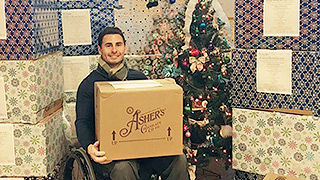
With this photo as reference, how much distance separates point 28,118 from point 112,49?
2.22ft

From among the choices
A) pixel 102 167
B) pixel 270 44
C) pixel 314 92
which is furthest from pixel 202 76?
pixel 102 167

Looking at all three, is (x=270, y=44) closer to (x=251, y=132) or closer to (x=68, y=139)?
(x=251, y=132)

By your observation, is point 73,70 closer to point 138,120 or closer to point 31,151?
point 31,151

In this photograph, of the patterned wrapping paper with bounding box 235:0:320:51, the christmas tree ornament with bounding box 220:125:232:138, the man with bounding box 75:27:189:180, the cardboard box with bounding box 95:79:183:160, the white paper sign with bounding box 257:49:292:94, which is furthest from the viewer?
the christmas tree ornament with bounding box 220:125:232:138

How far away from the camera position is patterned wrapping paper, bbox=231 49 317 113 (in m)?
2.57

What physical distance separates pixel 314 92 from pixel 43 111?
1.68 meters

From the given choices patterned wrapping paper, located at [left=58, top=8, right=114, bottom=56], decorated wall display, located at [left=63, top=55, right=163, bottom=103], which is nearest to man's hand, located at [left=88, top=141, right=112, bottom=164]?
patterned wrapping paper, located at [left=58, top=8, right=114, bottom=56]

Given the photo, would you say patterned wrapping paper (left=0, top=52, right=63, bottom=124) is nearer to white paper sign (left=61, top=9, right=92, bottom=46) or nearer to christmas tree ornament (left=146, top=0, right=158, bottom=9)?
white paper sign (left=61, top=9, right=92, bottom=46)

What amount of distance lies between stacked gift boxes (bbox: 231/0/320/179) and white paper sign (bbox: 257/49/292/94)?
0.02m

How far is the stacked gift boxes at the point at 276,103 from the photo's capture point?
2.55m

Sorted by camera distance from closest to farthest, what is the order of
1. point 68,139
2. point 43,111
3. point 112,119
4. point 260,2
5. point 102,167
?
point 112,119
point 102,167
point 260,2
point 43,111
point 68,139

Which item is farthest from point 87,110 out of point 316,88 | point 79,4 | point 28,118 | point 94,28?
point 316,88

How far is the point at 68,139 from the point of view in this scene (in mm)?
3293

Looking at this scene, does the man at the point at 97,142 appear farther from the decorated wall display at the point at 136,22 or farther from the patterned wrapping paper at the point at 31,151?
the decorated wall display at the point at 136,22
